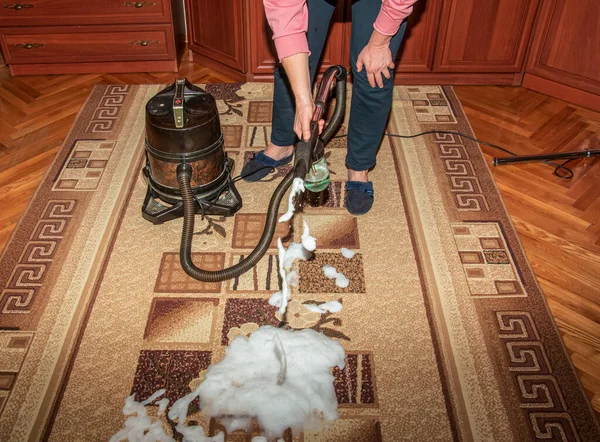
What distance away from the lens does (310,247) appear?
1.60 metres

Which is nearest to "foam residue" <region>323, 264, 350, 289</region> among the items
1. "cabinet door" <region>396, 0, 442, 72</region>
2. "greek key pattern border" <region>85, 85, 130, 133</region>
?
"greek key pattern border" <region>85, 85, 130, 133</region>

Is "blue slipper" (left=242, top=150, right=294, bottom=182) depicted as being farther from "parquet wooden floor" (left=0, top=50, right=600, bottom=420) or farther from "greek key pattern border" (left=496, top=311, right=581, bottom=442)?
"greek key pattern border" (left=496, top=311, right=581, bottom=442)

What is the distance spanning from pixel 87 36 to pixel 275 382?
1825 millimetres

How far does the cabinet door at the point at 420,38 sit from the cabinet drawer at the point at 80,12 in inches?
39.0

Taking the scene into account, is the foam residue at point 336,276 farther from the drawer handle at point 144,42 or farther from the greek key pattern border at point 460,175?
the drawer handle at point 144,42

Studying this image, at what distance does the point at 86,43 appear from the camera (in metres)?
2.41

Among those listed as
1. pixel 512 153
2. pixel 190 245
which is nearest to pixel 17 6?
pixel 190 245

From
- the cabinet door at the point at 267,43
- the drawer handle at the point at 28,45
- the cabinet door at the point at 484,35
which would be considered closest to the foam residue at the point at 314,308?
the cabinet door at the point at 267,43

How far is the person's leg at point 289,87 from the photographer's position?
4.91 ft

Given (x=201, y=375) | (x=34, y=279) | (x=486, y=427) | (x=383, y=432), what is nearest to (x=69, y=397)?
(x=201, y=375)

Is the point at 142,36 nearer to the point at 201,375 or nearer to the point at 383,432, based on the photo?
the point at 201,375

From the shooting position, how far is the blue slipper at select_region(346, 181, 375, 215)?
1.72m

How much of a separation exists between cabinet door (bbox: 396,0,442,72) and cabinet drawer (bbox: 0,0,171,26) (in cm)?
99

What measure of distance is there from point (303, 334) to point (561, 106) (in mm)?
1607
